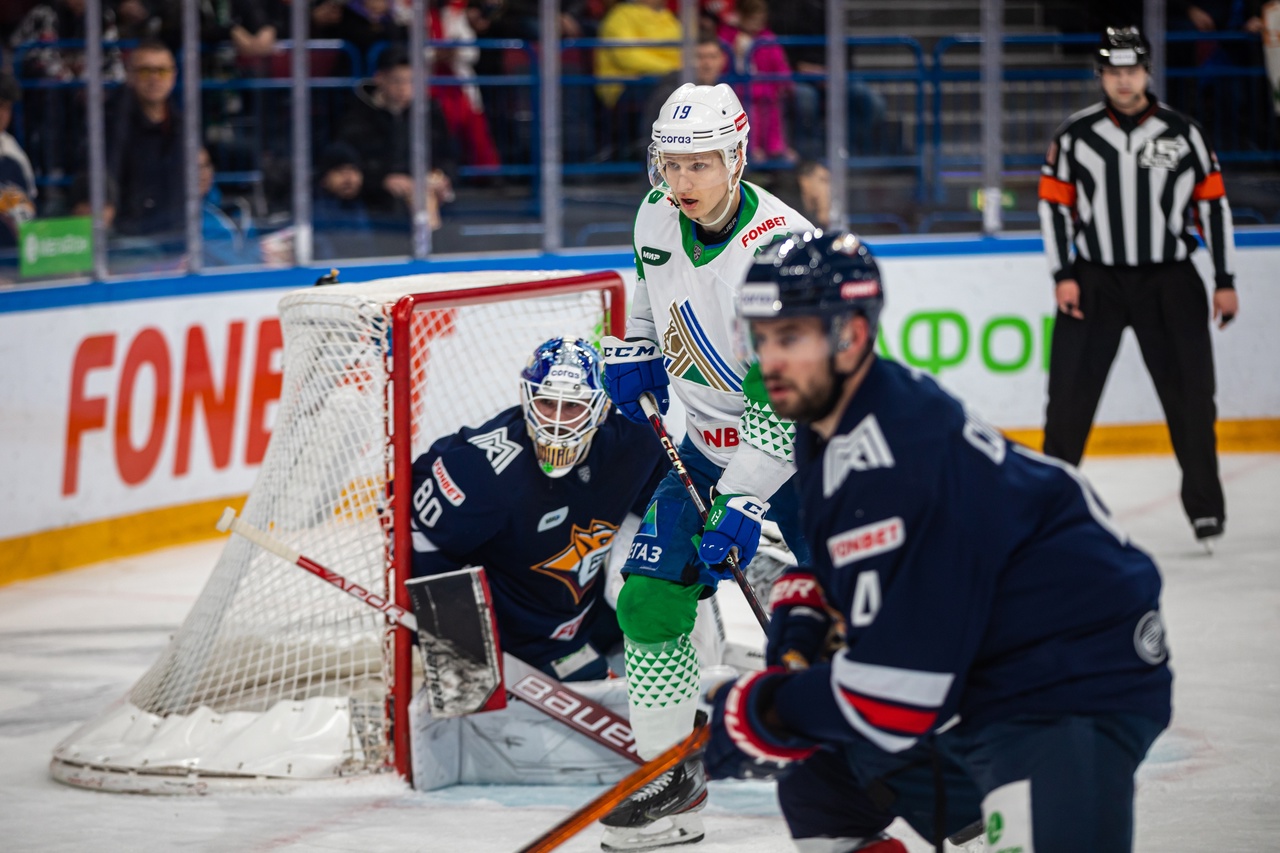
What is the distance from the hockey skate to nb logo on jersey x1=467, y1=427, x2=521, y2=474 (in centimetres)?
67

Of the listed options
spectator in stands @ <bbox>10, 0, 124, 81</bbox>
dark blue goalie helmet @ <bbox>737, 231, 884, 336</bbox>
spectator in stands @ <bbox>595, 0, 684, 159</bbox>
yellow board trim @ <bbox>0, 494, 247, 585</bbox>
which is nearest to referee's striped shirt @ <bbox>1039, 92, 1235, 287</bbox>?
spectator in stands @ <bbox>595, 0, 684, 159</bbox>

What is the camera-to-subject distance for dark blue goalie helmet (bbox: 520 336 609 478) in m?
3.08

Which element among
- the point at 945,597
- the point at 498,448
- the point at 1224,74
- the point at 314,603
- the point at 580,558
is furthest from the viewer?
the point at 1224,74

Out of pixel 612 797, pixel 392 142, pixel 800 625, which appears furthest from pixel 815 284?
pixel 392 142

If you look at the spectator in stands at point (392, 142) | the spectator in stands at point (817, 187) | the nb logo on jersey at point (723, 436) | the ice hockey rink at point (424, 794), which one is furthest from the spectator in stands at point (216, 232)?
the nb logo on jersey at point (723, 436)

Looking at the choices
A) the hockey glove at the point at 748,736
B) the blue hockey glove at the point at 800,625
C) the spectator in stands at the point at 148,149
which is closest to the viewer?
the hockey glove at the point at 748,736

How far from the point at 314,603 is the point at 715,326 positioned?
1101 millimetres

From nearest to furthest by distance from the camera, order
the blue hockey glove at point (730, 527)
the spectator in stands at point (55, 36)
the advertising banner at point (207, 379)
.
→ the blue hockey glove at point (730, 527) < the advertising banner at point (207, 379) < the spectator in stands at point (55, 36)

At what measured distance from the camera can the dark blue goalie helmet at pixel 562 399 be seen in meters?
3.08

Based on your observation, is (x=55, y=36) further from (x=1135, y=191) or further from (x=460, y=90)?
(x=1135, y=191)

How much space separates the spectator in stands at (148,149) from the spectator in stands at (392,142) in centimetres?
69

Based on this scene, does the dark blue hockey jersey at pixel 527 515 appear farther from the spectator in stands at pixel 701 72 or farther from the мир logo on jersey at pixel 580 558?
the spectator in stands at pixel 701 72

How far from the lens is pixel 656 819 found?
9.53 feet

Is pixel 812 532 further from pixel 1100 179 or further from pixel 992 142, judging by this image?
pixel 992 142
